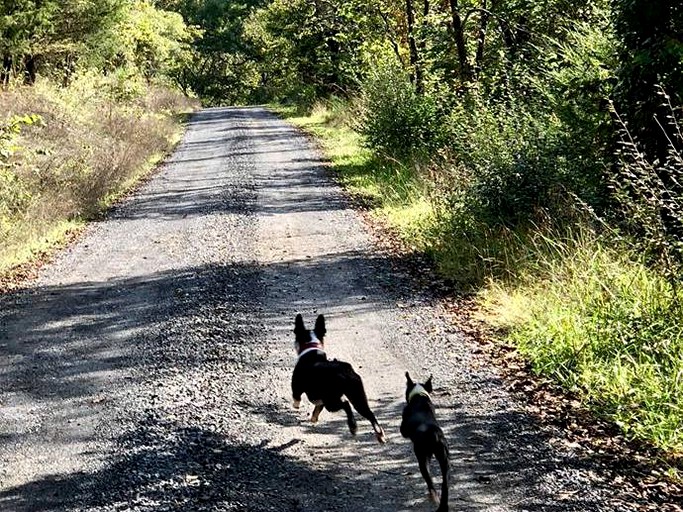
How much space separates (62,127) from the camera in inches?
669

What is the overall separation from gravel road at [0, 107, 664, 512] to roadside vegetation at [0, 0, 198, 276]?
1.42 metres

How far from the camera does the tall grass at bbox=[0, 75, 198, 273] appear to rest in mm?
12844

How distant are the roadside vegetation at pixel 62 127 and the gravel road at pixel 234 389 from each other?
4.65 feet

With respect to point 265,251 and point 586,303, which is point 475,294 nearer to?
point 586,303

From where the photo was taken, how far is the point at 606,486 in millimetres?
4746

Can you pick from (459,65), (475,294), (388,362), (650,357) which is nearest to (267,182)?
(459,65)

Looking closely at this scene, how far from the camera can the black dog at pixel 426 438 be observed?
13.9 feet

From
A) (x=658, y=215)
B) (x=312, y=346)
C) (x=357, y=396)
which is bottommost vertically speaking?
(x=357, y=396)

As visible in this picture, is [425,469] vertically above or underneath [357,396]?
underneath

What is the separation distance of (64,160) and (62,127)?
168cm

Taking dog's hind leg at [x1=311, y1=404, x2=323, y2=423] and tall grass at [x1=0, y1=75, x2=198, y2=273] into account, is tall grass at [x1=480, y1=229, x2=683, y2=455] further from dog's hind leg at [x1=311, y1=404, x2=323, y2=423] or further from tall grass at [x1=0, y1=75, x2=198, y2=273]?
tall grass at [x1=0, y1=75, x2=198, y2=273]

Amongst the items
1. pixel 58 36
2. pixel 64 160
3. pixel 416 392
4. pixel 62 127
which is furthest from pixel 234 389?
pixel 58 36

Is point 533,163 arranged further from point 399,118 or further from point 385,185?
point 399,118

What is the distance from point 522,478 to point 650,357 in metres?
1.87
